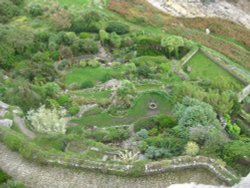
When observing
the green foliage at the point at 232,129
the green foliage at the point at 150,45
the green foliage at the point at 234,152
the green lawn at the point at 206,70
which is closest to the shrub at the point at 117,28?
the green foliage at the point at 150,45

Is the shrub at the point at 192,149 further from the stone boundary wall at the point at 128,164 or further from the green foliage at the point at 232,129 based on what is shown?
the green foliage at the point at 232,129

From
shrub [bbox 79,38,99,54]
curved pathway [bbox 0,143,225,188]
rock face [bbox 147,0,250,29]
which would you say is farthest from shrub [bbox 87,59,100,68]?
rock face [bbox 147,0,250,29]

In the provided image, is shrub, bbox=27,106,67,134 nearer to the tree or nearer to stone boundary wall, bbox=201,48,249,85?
the tree

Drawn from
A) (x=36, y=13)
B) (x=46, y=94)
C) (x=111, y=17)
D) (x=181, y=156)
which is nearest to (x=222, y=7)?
(x=111, y=17)

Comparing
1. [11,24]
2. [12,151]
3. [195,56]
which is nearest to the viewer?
[12,151]

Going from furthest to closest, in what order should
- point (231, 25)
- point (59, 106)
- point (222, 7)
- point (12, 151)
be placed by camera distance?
point (222, 7) → point (231, 25) → point (59, 106) → point (12, 151)

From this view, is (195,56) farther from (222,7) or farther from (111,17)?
(222,7)

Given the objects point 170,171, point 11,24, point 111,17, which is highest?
point 170,171
